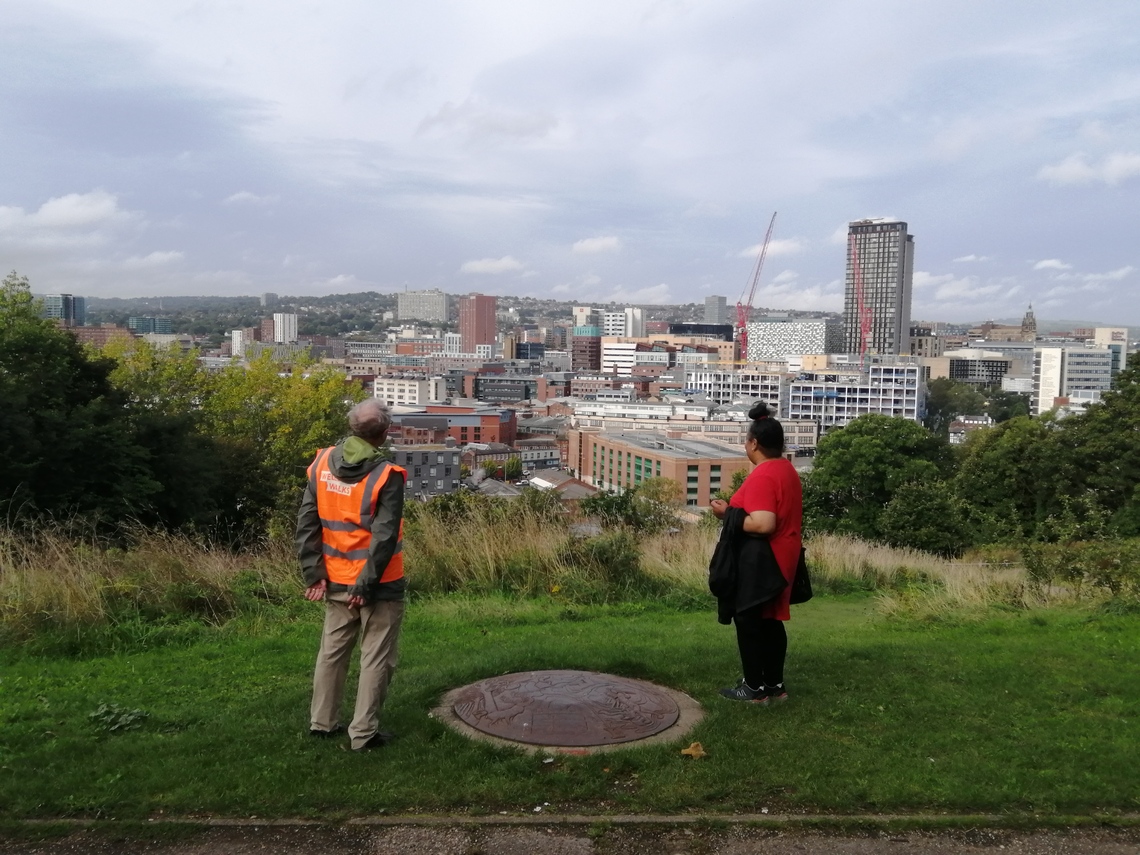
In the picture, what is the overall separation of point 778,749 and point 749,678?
2.34 feet

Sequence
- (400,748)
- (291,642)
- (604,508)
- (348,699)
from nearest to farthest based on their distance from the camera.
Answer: (400,748)
(348,699)
(291,642)
(604,508)

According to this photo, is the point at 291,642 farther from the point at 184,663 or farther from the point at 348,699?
the point at 348,699

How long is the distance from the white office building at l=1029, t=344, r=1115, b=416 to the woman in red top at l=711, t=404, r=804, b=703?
164 metres

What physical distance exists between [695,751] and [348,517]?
6.01ft

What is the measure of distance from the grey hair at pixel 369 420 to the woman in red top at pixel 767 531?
5.55ft

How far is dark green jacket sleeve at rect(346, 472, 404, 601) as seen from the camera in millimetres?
4277

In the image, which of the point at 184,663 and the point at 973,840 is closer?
the point at 973,840

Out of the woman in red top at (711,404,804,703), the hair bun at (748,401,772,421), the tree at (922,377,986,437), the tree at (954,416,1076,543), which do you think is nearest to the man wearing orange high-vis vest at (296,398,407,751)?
the woman in red top at (711,404,804,703)

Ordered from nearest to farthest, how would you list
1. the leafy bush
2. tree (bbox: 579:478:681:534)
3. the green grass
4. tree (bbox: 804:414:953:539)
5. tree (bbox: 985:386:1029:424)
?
the green grass, the leafy bush, tree (bbox: 579:478:681:534), tree (bbox: 804:414:953:539), tree (bbox: 985:386:1029:424)

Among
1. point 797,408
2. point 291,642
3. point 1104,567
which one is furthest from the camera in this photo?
point 797,408

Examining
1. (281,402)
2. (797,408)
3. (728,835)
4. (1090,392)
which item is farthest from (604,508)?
(1090,392)

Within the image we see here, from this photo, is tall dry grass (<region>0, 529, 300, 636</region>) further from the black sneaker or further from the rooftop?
the rooftop

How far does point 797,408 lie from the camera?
434ft

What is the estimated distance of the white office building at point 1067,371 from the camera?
160875 mm
